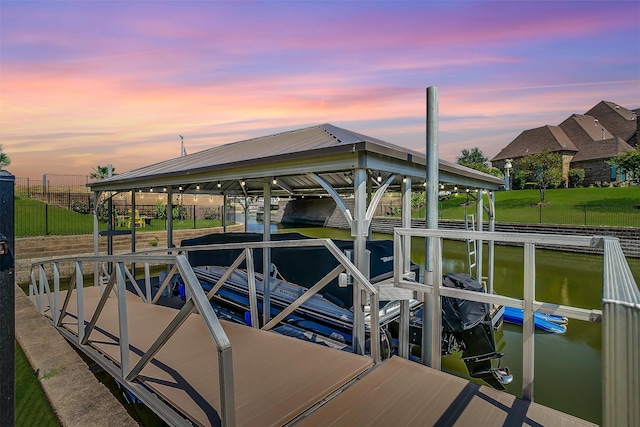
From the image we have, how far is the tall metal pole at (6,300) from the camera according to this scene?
4.79 feet

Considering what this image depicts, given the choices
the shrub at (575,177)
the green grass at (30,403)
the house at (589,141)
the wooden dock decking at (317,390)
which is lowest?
the green grass at (30,403)

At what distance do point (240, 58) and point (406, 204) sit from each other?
21.6 feet

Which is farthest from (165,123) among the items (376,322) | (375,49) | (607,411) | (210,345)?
(607,411)

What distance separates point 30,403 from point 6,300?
283 cm

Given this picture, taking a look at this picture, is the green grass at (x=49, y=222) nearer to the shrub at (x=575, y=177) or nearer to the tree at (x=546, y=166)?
the tree at (x=546, y=166)

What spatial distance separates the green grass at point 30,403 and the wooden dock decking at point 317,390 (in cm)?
63

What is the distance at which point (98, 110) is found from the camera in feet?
32.2

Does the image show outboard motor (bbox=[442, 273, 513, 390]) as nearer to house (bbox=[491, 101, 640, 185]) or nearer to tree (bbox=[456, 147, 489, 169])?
house (bbox=[491, 101, 640, 185])

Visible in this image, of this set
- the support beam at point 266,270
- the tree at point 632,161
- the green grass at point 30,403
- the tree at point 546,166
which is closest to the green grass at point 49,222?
the green grass at point 30,403

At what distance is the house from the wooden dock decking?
3801cm

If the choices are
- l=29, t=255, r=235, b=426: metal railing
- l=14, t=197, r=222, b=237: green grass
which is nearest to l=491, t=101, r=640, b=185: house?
l=14, t=197, r=222, b=237: green grass

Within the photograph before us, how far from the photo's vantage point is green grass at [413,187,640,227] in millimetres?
19984

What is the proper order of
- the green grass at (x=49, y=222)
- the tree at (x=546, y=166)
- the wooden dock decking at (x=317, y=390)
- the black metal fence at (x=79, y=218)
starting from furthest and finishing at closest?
the tree at (x=546, y=166) < the black metal fence at (x=79, y=218) < the green grass at (x=49, y=222) < the wooden dock decking at (x=317, y=390)

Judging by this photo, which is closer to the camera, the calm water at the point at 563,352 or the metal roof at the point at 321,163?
the metal roof at the point at 321,163
